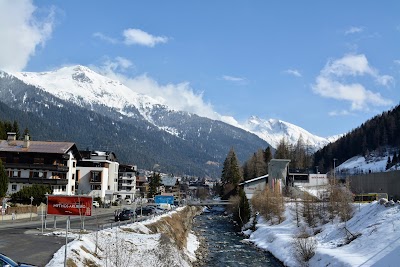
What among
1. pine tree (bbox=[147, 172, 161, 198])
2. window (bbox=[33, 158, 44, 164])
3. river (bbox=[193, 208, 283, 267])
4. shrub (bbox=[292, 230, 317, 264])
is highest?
window (bbox=[33, 158, 44, 164])

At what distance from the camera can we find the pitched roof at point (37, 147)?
329 ft

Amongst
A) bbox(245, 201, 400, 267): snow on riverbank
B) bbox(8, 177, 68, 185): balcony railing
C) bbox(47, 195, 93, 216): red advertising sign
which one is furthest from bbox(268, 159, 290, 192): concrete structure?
bbox(47, 195, 93, 216): red advertising sign

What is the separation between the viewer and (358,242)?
4888 centimetres

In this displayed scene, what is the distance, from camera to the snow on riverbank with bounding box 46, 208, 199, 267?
99.0 ft

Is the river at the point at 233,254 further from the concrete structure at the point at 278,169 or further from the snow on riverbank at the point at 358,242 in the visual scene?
the concrete structure at the point at 278,169

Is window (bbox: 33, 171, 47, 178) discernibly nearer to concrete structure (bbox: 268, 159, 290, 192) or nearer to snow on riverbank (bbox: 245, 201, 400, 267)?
snow on riverbank (bbox: 245, 201, 400, 267)

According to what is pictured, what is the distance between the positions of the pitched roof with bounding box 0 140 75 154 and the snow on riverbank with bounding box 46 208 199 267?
191 ft

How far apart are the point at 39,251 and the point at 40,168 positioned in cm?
7150

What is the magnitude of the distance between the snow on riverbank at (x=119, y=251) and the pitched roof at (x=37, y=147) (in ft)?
191

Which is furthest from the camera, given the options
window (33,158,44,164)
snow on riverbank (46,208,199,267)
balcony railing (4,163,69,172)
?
window (33,158,44,164)

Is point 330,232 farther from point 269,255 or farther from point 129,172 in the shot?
point 129,172

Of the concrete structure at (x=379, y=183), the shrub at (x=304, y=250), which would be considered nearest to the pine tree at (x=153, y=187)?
the concrete structure at (x=379, y=183)

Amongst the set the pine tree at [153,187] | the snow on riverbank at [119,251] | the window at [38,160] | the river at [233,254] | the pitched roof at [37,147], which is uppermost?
the pitched roof at [37,147]

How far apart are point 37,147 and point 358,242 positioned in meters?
75.7
